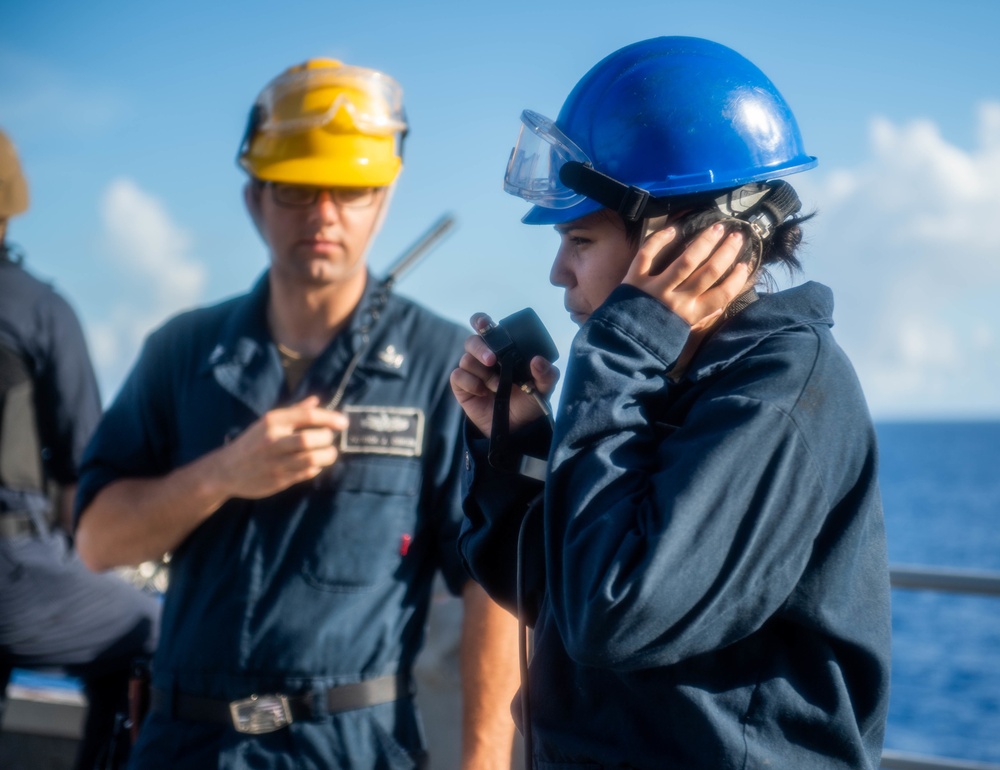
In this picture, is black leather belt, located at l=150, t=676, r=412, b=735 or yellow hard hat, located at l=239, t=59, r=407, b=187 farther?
yellow hard hat, located at l=239, t=59, r=407, b=187

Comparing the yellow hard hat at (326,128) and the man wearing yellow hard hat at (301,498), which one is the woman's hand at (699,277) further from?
the yellow hard hat at (326,128)

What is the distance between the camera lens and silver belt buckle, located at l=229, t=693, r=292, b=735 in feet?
8.34

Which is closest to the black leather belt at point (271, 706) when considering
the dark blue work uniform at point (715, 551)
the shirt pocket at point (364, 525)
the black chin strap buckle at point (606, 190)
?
the shirt pocket at point (364, 525)

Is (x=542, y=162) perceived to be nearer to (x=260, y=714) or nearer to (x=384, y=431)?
(x=384, y=431)

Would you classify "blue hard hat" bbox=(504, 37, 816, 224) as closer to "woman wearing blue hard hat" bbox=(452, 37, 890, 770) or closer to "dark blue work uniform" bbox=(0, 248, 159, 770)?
"woman wearing blue hard hat" bbox=(452, 37, 890, 770)

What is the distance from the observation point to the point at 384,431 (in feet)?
9.15

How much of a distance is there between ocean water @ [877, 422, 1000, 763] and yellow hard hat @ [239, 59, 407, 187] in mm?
3843

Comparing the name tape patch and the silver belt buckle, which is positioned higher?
the name tape patch

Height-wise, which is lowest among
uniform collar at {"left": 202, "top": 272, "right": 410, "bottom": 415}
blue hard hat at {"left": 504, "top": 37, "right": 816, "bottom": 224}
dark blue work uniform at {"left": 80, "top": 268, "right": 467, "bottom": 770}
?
dark blue work uniform at {"left": 80, "top": 268, "right": 467, "bottom": 770}

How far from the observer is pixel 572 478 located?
161 centimetres

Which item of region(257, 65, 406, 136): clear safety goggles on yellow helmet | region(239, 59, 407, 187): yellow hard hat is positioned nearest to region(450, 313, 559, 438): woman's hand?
region(239, 59, 407, 187): yellow hard hat

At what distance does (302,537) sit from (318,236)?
790 millimetres

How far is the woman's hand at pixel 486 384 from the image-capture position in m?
1.91

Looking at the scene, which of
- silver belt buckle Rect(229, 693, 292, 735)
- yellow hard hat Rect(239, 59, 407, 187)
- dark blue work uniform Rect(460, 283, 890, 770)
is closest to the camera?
dark blue work uniform Rect(460, 283, 890, 770)
